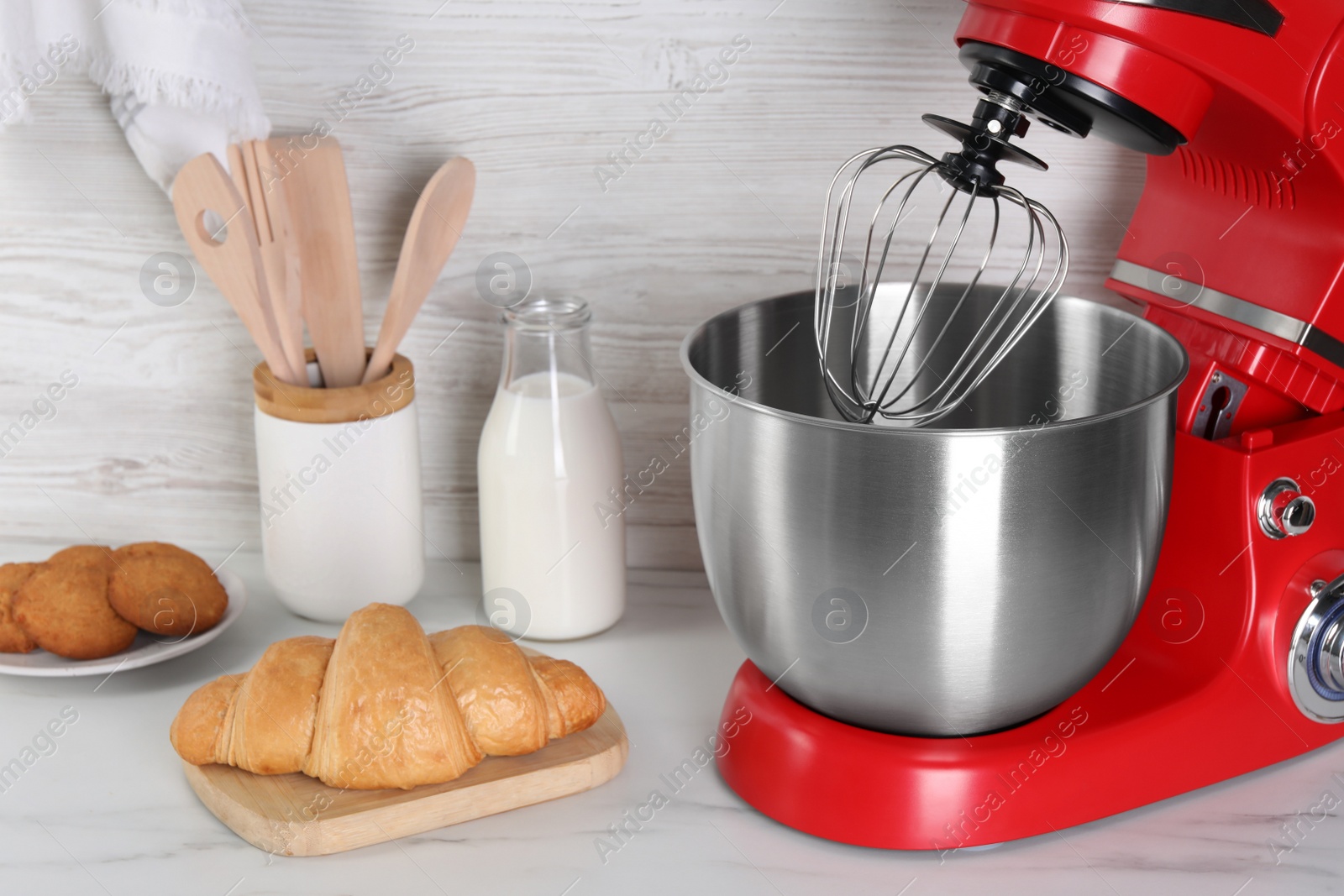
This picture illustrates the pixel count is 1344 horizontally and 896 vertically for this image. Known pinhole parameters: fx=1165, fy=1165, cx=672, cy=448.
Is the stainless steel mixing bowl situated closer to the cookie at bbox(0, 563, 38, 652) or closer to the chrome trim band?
the chrome trim band

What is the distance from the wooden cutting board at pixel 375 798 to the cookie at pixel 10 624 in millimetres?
172

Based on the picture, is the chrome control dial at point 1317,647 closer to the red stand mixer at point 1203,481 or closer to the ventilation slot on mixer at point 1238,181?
the red stand mixer at point 1203,481

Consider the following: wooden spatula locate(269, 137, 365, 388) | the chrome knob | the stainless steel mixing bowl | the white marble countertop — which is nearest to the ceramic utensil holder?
wooden spatula locate(269, 137, 365, 388)

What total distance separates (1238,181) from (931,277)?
0.21m

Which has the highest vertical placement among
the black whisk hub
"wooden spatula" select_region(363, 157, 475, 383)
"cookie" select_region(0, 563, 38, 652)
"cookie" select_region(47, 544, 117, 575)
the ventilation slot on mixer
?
the black whisk hub

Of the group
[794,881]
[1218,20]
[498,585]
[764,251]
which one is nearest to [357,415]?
[498,585]

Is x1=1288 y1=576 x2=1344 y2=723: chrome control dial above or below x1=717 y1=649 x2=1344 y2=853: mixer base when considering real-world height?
above

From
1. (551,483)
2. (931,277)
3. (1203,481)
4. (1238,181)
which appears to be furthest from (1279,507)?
(551,483)

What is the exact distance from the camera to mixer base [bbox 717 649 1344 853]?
1.73ft

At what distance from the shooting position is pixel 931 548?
48cm

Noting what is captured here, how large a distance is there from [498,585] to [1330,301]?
496 mm

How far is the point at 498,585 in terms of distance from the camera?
0.76 meters

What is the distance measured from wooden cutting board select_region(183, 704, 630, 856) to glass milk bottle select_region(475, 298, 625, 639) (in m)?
0.16

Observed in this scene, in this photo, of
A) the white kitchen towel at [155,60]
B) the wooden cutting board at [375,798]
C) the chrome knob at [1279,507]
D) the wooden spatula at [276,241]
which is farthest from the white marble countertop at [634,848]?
the white kitchen towel at [155,60]
